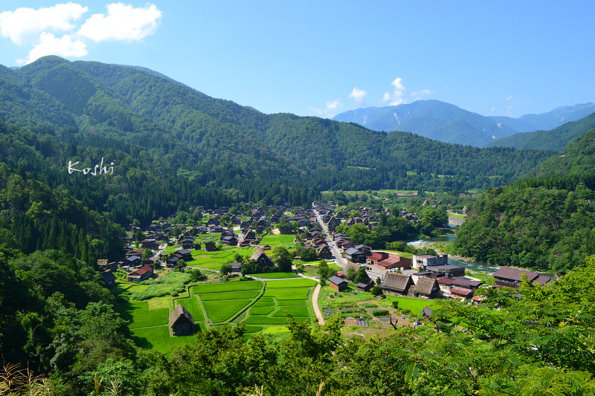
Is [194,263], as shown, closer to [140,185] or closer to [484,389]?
[484,389]

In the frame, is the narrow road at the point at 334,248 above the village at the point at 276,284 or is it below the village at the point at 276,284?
below


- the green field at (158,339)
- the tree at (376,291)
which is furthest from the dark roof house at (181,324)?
the tree at (376,291)

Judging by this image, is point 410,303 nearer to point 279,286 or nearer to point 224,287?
point 279,286

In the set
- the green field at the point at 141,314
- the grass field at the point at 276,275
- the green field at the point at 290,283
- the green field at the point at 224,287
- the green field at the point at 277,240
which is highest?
the green field at the point at 141,314

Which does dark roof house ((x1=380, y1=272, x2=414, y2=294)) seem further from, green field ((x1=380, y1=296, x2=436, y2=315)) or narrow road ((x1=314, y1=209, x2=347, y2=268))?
narrow road ((x1=314, y1=209, x2=347, y2=268))

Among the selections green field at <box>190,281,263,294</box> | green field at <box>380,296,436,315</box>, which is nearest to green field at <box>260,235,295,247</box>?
green field at <box>190,281,263,294</box>

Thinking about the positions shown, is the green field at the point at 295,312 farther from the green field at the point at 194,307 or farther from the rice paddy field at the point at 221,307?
the green field at the point at 194,307
